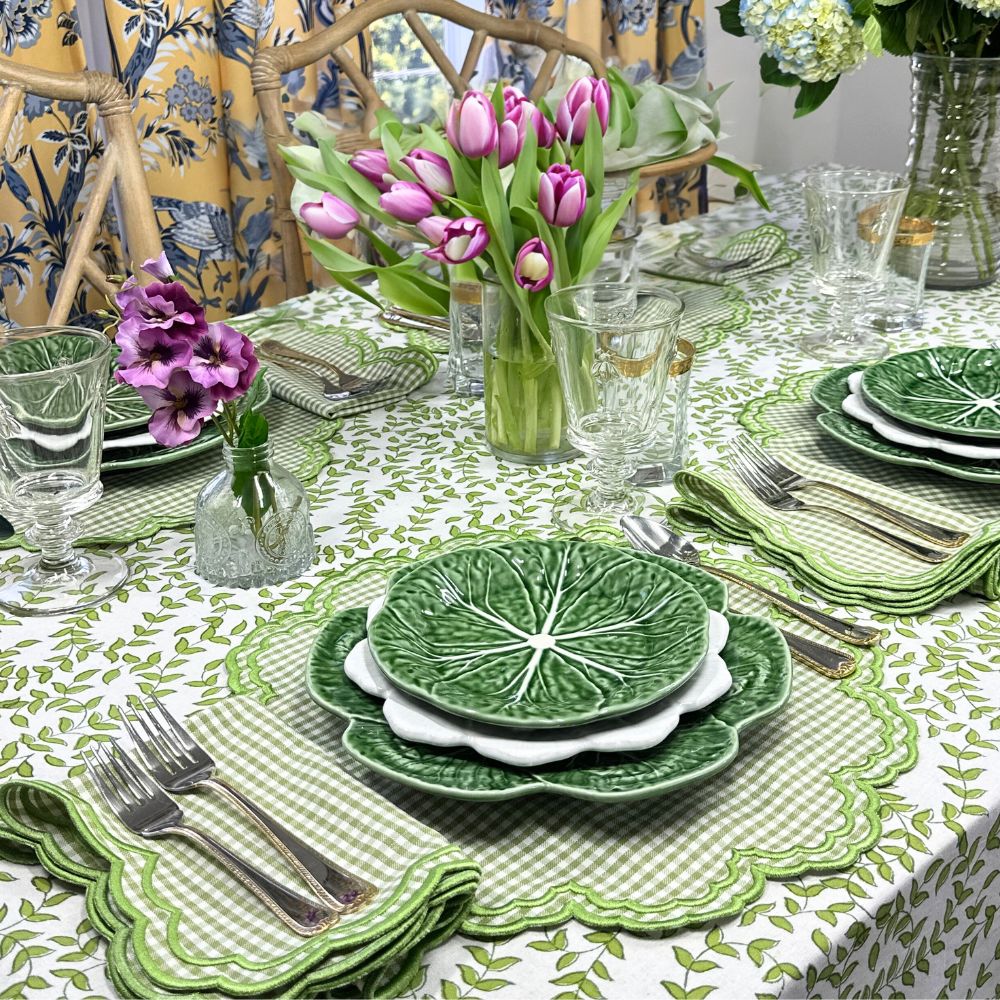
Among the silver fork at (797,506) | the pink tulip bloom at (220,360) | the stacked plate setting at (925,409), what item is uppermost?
the pink tulip bloom at (220,360)

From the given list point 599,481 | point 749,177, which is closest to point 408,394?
point 599,481

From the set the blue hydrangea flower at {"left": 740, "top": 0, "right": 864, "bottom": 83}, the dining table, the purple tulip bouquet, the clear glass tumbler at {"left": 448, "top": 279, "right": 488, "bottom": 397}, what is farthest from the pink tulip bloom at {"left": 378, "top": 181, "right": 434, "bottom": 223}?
the blue hydrangea flower at {"left": 740, "top": 0, "right": 864, "bottom": 83}

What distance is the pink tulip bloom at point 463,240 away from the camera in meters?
0.98

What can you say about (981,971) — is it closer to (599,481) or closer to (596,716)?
(596,716)

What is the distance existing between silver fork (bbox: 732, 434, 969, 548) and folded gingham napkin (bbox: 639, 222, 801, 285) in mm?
512

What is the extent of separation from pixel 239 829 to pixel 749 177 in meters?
1.02

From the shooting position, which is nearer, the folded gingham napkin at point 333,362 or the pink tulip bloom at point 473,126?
the pink tulip bloom at point 473,126

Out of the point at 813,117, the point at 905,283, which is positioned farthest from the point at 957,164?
the point at 813,117

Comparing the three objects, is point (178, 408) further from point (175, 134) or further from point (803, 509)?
point (175, 134)

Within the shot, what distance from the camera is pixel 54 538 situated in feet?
2.91

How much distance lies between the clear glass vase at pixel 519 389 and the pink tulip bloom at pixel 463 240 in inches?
2.0

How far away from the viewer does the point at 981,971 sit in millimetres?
702

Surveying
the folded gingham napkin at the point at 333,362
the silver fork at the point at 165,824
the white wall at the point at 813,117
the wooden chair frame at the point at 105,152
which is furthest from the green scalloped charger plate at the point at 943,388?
the white wall at the point at 813,117

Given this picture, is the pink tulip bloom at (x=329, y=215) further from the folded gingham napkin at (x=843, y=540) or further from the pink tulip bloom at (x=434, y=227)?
the folded gingham napkin at (x=843, y=540)
